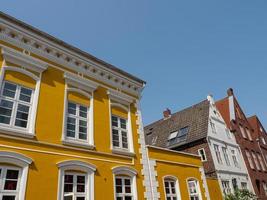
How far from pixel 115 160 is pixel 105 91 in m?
3.79

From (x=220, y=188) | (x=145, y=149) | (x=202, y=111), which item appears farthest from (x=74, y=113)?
(x=202, y=111)

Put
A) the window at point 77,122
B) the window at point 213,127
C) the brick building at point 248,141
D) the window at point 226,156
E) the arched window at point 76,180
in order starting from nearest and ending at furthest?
the arched window at point 76,180, the window at point 77,122, the window at point 226,156, the window at point 213,127, the brick building at point 248,141

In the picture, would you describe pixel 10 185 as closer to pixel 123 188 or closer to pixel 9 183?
pixel 9 183

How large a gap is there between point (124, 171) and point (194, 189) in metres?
6.07

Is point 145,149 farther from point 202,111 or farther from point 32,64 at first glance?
point 202,111

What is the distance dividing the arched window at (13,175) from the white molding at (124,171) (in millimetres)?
4003

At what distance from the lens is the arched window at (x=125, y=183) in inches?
402

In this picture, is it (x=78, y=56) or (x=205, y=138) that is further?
(x=205, y=138)

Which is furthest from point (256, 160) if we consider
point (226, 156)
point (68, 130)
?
point (68, 130)

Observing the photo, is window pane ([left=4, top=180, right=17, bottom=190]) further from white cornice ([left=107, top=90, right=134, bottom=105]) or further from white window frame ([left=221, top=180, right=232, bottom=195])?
white window frame ([left=221, top=180, right=232, bottom=195])

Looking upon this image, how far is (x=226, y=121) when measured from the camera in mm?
→ 25594

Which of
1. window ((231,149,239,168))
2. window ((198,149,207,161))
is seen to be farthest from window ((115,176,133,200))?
window ((231,149,239,168))

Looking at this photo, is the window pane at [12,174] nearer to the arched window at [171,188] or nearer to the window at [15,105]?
the window at [15,105]

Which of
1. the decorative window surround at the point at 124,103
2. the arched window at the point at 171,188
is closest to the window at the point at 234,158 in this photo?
the arched window at the point at 171,188
